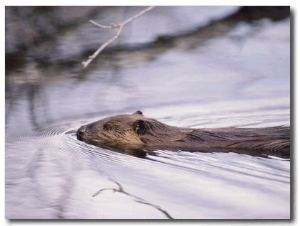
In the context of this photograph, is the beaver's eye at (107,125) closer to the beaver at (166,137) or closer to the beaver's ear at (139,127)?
the beaver at (166,137)

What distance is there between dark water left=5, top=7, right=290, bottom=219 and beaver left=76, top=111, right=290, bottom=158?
5 cm

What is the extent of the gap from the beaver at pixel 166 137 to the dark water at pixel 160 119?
0.17 feet

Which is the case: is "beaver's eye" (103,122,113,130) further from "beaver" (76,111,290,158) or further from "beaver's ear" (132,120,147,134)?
"beaver's ear" (132,120,147,134)

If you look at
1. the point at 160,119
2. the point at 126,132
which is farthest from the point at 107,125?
the point at 160,119

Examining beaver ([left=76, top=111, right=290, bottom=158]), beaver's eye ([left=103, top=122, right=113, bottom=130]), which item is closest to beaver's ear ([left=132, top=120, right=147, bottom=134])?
beaver ([left=76, top=111, right=290, bottom=158])

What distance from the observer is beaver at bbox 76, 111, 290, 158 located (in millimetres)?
5574

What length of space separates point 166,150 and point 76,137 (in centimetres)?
43

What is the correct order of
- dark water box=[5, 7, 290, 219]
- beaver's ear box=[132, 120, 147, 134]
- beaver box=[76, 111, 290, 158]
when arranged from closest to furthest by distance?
dark water box=[5, 7, 290, 219]
beaver box=[76, 111, 290, 158]
beaver's ear box=[132, 120, 147, 134]

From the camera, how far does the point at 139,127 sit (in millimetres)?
5750

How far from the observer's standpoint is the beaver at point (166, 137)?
18.3 feet

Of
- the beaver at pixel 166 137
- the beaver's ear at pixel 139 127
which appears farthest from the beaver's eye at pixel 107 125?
the beaver's ear at pixel 139 127

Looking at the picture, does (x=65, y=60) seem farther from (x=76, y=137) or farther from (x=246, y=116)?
(x=246, y=116)

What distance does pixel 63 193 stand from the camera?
522 centimetres
